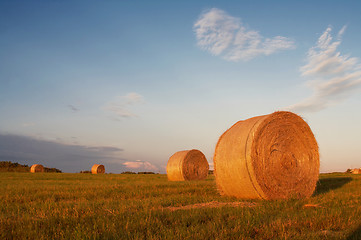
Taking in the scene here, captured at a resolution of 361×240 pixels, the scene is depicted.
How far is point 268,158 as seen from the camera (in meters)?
8.88

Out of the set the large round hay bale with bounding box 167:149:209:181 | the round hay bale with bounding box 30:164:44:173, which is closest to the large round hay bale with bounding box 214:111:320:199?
the large round hay bale with bounding box 167:149:209:181

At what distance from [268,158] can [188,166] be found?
36.5 feet

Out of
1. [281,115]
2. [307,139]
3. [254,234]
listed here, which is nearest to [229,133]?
[281,115]

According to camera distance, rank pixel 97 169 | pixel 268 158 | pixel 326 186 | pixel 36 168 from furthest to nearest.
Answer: pixel 36 168
pixel 97 169
pixel 326 186
pixel 268 158

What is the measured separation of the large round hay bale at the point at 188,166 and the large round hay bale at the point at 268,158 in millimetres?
9965

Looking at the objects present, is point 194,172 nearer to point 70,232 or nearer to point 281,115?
point 281,115

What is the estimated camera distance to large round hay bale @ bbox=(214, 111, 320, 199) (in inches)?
336

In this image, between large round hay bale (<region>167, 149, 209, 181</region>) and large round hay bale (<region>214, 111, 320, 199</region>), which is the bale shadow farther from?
large round hay bale (<region>167, 149, 209, 181</region>)

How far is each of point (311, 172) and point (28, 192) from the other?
9.36 meters

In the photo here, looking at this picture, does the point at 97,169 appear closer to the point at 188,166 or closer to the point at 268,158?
the point at 188,166

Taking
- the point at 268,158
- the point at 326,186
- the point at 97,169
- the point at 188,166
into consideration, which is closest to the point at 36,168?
→ the point at 97,169

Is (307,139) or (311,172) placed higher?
(307,139)

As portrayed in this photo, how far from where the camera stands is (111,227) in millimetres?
4418

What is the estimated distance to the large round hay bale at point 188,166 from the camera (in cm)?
1947
